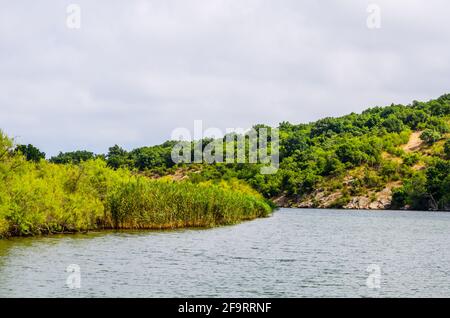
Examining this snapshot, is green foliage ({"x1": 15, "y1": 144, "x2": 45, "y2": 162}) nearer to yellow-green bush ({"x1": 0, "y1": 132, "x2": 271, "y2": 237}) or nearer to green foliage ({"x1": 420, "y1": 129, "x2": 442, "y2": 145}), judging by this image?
yellow-green bush ({"x1": 0, "y1": 132, "x2": 271, "y2": 237})

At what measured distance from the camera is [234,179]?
12294cm

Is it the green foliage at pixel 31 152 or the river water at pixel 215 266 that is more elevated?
the green foliage at pixel 31 152

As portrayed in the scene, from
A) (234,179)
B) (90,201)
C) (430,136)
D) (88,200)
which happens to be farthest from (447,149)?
(88,200)

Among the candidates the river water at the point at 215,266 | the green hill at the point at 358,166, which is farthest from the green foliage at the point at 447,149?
the river water at the point at 215,266

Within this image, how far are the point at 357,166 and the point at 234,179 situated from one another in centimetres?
4981

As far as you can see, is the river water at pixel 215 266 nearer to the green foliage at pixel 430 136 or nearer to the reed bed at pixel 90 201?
the reed bed at pixel 90 201

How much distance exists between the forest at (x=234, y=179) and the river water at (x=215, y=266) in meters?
3.07

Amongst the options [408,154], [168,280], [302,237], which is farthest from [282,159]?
[168,280]

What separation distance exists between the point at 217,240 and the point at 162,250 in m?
9.38

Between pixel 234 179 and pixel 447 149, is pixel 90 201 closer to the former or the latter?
pixel 234 179

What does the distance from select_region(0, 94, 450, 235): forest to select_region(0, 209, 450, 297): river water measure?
3.07m

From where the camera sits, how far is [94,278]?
1179 inches

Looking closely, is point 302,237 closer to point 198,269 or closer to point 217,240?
point 217,240

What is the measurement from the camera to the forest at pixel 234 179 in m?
48.3
